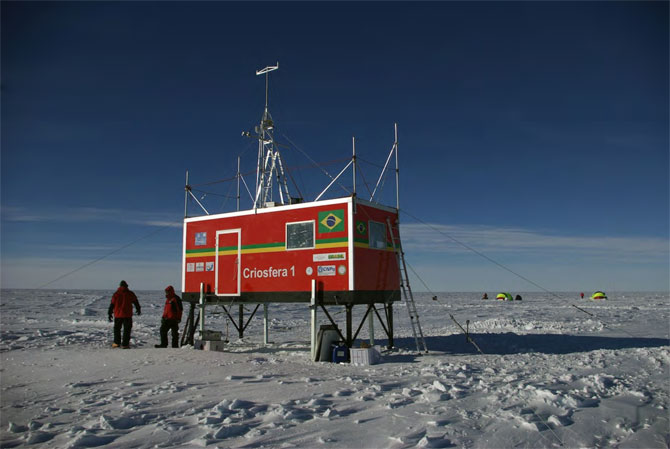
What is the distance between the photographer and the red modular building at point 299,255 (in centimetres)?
1509

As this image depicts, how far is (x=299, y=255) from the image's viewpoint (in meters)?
16.0

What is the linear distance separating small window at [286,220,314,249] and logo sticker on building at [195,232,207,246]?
4152mm

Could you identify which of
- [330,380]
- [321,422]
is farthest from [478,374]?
[321,422]

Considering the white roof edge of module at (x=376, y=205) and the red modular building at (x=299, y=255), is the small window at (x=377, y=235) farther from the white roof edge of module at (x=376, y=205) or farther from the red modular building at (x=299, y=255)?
the white roof edge of module at (x=376, y=205)

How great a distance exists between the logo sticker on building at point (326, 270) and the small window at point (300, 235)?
2.59 feet

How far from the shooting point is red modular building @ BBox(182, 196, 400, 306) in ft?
49.5

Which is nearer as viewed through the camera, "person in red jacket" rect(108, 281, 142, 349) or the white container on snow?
the white container on snow

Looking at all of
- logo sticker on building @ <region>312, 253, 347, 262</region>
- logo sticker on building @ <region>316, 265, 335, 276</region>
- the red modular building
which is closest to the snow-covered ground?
the red modular building

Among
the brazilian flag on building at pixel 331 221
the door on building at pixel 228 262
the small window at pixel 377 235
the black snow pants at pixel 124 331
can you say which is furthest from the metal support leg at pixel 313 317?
the black snow pants at pixel 124 331

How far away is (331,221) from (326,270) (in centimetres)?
156

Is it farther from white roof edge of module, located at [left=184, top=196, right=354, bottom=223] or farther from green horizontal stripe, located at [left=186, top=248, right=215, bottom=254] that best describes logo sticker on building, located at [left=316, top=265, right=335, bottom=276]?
green horizontal stripe, located at [left=186, top=248, right=215, bottom=254]

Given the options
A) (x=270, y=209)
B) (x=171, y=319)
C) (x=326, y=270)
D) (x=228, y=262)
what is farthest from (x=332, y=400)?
(x=228, y=262)

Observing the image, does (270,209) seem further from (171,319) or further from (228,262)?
(171,319)

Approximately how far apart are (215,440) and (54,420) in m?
3.01
